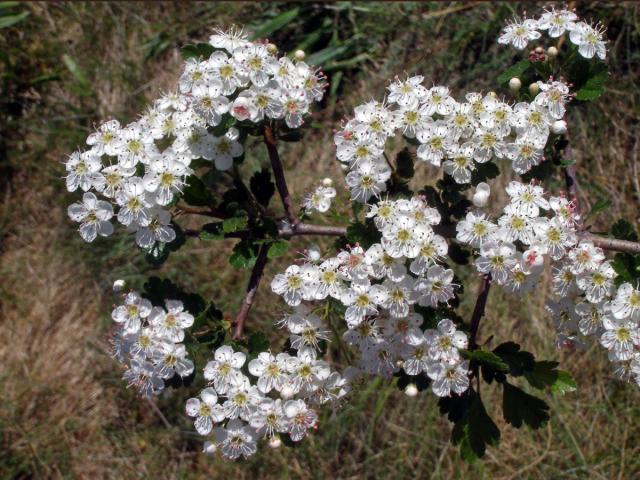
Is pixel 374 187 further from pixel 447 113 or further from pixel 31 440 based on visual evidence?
pixel 31 440

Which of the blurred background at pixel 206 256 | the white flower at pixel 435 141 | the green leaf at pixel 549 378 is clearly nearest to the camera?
the white flower at pixel 435 141

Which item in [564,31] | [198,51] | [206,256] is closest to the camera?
[198,51]

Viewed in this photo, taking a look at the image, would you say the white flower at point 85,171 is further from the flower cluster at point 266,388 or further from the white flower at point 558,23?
the white flower at point 558,23

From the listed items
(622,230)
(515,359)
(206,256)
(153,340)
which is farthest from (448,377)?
(206,256)

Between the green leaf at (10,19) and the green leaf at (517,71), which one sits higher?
the green leaf at (517,71)

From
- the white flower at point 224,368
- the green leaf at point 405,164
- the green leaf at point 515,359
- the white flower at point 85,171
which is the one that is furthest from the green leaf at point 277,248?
the green leaf at point 515,359

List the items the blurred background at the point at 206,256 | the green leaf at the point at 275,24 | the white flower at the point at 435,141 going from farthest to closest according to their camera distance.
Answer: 1. the green leaf at the point at 275,24
2. the blurred background at the point at 206,256
3. the white flower at the point at 435,141

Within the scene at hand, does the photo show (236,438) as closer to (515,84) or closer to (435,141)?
(435,141)
